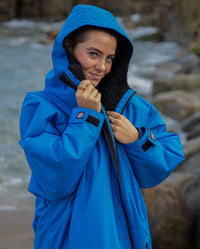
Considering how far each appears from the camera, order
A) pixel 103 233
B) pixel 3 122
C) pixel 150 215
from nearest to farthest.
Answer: pixel 103 233
pixel 150 215
pixel 3 122

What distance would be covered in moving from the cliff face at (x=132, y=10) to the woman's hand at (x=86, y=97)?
15.8 m

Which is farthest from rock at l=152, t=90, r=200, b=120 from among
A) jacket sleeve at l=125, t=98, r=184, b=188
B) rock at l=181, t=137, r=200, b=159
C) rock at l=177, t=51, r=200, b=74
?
jacket sleeve at l=125, t=98, r=184, b=188

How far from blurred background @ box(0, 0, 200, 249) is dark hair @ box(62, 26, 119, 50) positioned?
3.34 ft

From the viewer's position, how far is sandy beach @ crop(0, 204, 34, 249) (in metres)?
2.60

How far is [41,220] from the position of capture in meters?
1.44

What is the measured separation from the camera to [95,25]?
4.60 feet

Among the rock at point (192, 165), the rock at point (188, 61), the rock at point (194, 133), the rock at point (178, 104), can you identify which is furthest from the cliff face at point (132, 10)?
the rock at point (192, 165)

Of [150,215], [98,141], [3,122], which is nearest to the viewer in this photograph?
[98,141]

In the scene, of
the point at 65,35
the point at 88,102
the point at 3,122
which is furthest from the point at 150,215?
the point at 3,122

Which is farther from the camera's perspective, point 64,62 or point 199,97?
point 199,97

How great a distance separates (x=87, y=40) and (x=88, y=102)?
1.01 ft

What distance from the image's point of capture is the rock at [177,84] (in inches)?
316

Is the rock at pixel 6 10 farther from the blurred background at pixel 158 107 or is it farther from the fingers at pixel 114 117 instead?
the fingers at pixel 114 117

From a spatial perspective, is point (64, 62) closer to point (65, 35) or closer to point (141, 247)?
point (65, 35)
